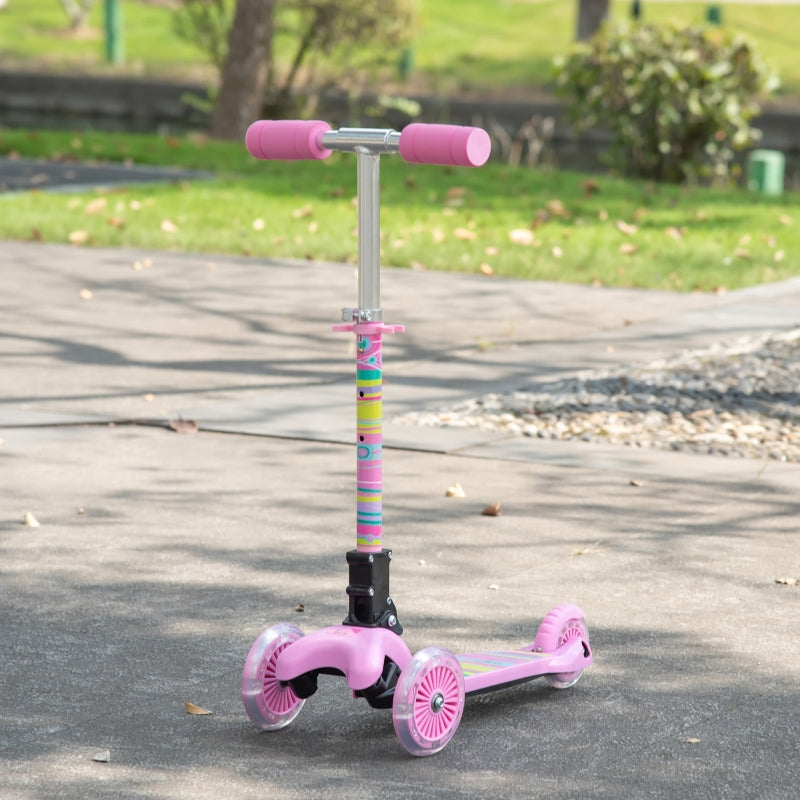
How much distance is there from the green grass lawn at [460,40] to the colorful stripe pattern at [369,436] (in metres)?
26.3

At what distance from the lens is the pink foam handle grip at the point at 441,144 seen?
133 inches

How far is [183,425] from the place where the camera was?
676 centimetres

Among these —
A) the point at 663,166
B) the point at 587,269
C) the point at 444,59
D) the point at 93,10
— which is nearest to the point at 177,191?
the point at 587,269

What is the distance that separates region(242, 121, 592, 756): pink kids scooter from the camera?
3.38 m

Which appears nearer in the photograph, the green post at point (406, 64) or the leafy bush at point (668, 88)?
the leafy bush at point (668, 88)

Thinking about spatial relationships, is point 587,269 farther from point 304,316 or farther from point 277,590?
point 277,590

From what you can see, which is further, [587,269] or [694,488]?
[587,269]

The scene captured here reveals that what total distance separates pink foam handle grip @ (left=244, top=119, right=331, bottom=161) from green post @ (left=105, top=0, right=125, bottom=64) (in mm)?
32004

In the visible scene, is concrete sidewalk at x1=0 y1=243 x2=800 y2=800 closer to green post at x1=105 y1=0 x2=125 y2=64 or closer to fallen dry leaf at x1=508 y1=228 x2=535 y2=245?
fallen dry leaf at x1=508 y1=228 x2=535 y2=245

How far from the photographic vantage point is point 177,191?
14.3 m

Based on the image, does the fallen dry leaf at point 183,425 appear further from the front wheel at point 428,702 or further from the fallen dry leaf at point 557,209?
the fallen dry leaf at point 557,209

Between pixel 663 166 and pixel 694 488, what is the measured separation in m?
13.0

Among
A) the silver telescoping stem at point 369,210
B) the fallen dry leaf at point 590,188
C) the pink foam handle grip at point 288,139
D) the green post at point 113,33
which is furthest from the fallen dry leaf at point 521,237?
→ the green post at point 113,33

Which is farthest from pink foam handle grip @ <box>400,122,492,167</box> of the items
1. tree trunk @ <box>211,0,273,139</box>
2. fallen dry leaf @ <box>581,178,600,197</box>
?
tree trunk @ <box>211,0,273,139</box>
